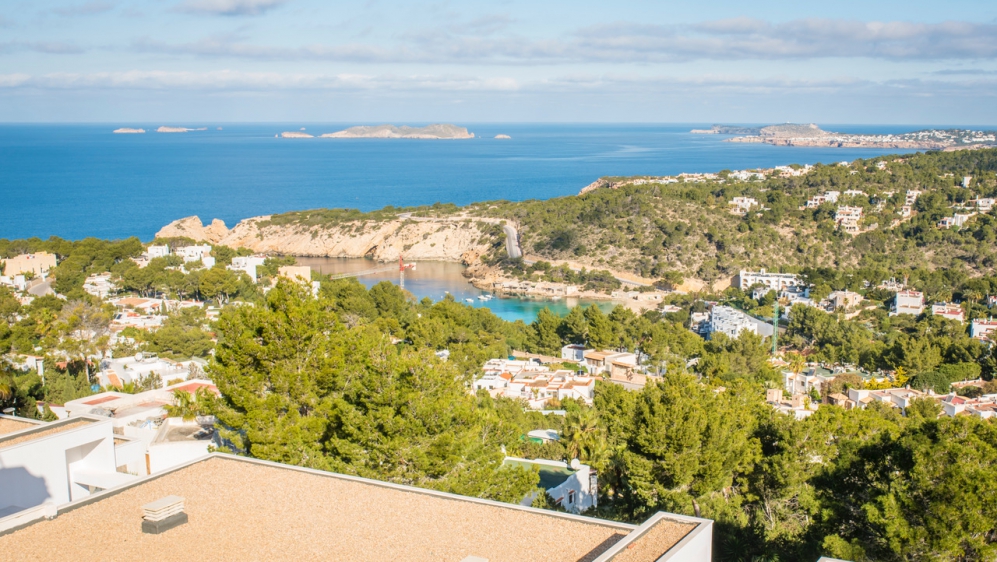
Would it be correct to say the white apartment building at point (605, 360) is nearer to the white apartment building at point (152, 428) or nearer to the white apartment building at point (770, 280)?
the white apartment building at point (152, 428)

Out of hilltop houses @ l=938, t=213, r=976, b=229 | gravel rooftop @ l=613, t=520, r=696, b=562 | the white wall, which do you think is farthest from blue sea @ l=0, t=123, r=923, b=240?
gravel rooftop @ l=613, t=520, r=696, b=562

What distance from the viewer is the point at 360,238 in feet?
169

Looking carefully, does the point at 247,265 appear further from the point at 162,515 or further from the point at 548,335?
the point at 162,515

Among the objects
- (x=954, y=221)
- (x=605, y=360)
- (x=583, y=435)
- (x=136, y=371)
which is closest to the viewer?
(x=583, y=435)

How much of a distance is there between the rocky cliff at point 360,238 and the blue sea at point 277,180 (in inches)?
141

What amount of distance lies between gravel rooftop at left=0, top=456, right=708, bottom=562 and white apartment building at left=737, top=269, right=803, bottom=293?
32428mm

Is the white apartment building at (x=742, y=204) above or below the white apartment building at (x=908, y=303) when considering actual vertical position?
above

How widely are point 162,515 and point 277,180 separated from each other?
9036 centimetres

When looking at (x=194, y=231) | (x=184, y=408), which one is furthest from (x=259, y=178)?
(x=184, y=408)

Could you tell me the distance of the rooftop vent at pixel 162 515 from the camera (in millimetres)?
4941

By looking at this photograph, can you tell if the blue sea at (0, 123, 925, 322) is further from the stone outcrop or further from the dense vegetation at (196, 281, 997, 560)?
the dense vegetation at (196, 281, 997, 560)

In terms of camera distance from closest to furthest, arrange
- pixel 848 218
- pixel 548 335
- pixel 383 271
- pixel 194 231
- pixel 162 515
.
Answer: pixel 162 515, pixel 548 335, pixel 848 218, pixel 383 271, pixel 194 231

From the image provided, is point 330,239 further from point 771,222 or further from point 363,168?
point 363,168

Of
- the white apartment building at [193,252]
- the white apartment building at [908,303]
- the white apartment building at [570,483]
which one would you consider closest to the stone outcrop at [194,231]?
the white apartment building at [193,252]
